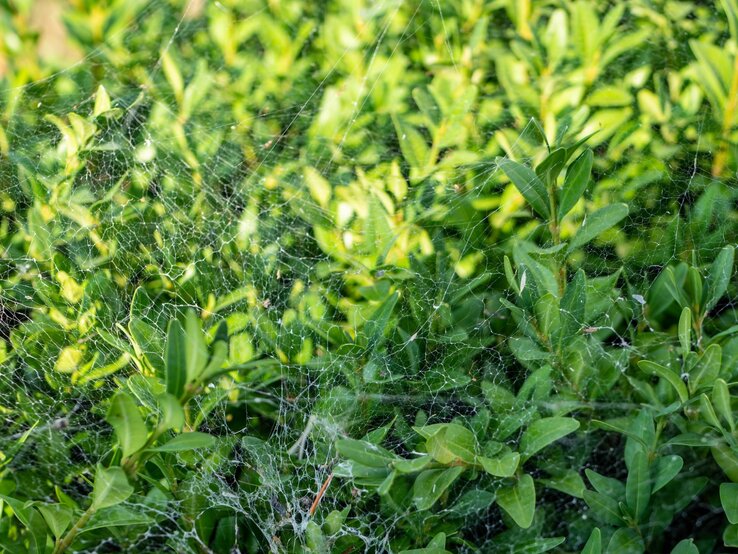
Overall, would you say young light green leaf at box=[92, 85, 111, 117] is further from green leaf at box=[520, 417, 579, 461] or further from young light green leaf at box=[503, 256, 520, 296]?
green leaf at box=[520, 417, 579, 461]

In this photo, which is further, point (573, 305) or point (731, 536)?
point (573, 305)

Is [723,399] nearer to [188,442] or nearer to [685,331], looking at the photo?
[685,331]

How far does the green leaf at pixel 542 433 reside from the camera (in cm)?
108

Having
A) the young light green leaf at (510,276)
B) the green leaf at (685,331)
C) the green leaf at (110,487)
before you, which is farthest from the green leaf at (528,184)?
the green leaf at (110,487)

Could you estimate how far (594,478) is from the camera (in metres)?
1.19

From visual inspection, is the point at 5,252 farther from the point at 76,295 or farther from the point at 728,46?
the point at 728,46

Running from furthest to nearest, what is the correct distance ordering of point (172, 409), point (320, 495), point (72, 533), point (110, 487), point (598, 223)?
point (598, 223)
point (320, 495)
point (72, 533)
point (110, 487)
point (172, 409)

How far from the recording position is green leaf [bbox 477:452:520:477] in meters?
1.05

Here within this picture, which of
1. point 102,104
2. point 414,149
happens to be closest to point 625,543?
point 414,149

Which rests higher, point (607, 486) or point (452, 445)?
point (452, 445)

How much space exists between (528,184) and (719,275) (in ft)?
1.18

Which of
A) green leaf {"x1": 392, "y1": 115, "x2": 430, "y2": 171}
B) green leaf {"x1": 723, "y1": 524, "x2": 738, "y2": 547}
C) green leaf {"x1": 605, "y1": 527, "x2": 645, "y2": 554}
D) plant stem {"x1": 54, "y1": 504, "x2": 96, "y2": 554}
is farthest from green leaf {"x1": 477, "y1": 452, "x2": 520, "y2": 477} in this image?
green leaf {"x1": 392, "y1": 115, "x2": 430, "y2": 171}

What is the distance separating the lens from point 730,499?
1101 mm

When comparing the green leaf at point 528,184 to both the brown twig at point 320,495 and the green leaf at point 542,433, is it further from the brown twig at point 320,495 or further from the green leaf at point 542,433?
the brown twig at point 320,495
